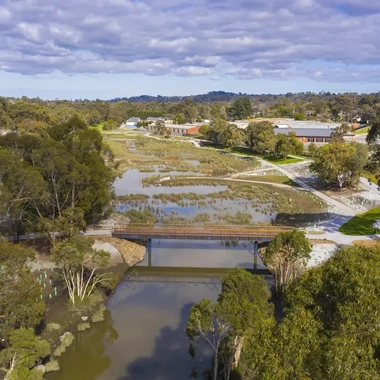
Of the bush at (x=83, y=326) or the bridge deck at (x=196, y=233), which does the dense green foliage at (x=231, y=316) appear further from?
the bridge deck at (x=196, y=233)

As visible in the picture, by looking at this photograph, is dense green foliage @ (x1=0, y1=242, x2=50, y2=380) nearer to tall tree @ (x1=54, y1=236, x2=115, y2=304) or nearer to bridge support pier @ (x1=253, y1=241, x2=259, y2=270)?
tall tree @ (x1=54, y1=236, x2=115, y2=304)

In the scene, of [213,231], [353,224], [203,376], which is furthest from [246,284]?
[353,224]

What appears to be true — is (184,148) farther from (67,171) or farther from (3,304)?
(3,304)

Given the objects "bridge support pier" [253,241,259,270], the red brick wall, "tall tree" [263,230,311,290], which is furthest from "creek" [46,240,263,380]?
the red brick wall

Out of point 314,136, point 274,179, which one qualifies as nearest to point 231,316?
point 274,179

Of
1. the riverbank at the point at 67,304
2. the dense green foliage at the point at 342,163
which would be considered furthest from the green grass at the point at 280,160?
the riverbank at the point at 67,304

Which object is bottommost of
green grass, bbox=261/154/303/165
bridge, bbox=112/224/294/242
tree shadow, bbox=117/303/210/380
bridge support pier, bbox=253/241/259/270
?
tree shadow, bbox=117/303/210/380

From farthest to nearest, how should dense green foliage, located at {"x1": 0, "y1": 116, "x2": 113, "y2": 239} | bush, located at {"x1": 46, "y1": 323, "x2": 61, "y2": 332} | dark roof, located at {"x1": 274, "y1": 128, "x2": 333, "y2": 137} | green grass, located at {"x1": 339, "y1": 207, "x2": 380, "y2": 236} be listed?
1. dark roof, located at {"x1": 274, "y1": 128, "x2": 333, "y2": 137}
2. green grass, located at {"x1": 339, "y1": 207, "x2": 380, "y2": 236}
3. dense green foliage, located at {"x1": 0, "y1": 116, "x2": 113, "y2": 239}
4. bush, located at {"x1": 46, "y1": 323, "x2": 61, "y2": 332}
